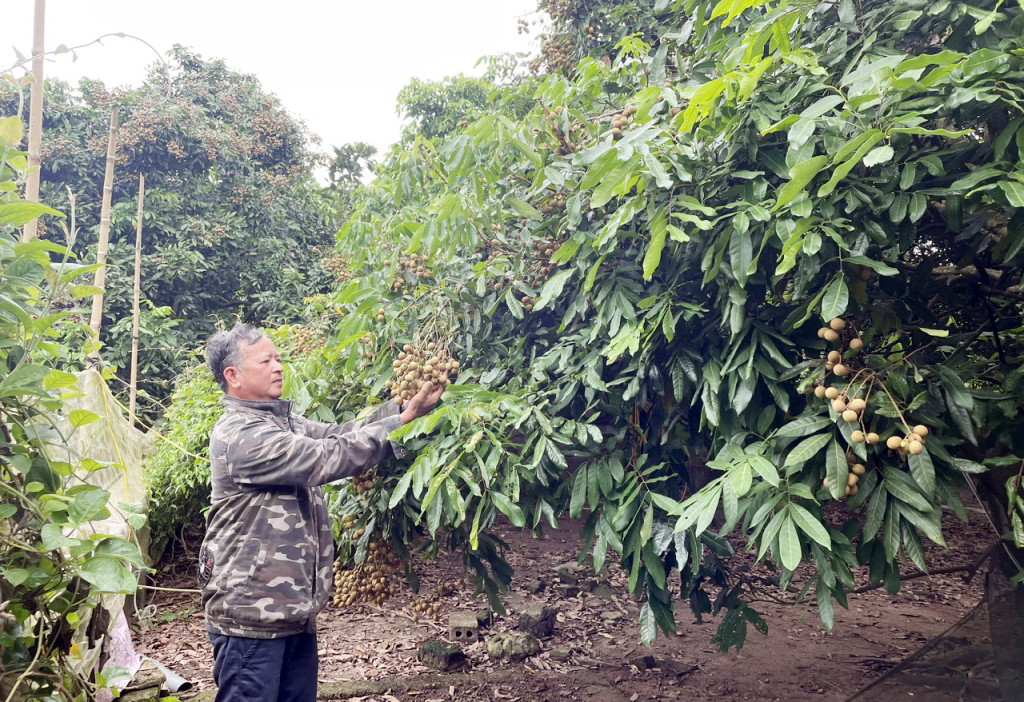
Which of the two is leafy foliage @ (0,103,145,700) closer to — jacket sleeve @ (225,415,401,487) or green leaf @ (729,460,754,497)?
jacket sleeve @ (225,415,401,487)

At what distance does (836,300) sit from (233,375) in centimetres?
183

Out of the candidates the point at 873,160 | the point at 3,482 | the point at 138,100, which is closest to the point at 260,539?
the point at 3,482

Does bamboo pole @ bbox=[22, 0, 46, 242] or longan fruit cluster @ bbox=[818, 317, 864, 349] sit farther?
bamboo pole @ bbox=[22, 0, 46, 242]

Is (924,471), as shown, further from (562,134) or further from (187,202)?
(187,202)

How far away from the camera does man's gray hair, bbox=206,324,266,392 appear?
2293 mm

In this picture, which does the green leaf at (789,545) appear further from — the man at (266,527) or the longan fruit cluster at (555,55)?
the longan fruit cluster at (555,55)

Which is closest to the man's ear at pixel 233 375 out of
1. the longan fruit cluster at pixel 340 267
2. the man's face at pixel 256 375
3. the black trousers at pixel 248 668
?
the man's face at pixel 256 375

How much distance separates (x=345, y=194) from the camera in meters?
10.3

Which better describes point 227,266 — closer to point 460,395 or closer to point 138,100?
point 138,100

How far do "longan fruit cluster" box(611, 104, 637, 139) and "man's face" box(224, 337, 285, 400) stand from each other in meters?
1.30

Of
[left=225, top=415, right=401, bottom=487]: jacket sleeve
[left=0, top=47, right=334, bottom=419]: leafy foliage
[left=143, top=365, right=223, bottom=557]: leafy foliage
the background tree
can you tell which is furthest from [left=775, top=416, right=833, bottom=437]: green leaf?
[left=0, top=47, right=334, bottom=419]: leafy foliage

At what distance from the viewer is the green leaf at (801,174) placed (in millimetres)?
1463

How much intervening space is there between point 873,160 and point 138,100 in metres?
9.71

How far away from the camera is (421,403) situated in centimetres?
227
